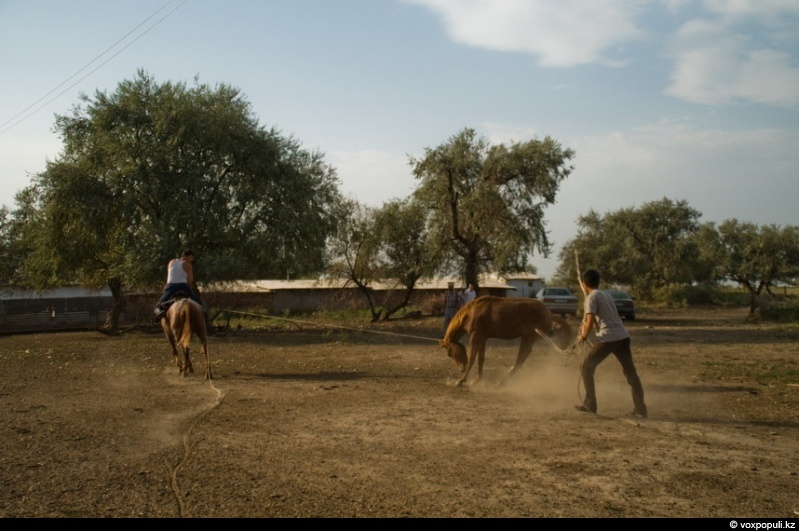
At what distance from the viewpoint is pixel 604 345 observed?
8266mm

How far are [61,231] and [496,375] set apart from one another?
18.3m

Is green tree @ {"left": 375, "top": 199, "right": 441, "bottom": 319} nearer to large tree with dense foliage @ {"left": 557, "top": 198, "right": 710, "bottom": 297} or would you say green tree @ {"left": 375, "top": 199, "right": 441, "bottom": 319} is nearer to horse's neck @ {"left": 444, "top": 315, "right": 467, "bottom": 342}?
horse's neck @ {"left": 444, "top": 315, "right": 467, "bottom": 342}

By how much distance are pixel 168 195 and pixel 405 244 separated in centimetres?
1429

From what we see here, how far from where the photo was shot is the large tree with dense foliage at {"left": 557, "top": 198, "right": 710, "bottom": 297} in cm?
5450

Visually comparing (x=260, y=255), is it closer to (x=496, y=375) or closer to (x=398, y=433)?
(x=496, y=375)

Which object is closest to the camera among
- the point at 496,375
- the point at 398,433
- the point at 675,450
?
the point at 675,450

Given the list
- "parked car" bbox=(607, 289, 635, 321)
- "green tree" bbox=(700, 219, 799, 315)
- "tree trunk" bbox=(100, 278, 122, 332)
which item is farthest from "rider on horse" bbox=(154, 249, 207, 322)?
"green tree" bbox=(700, 219, 799, 315)

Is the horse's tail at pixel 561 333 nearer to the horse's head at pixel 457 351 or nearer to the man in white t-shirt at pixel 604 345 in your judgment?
the horse's head at pixel 457 351

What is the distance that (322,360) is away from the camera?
1472 cm

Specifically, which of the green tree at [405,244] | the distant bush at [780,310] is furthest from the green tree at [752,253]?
the green tree at [405,244]

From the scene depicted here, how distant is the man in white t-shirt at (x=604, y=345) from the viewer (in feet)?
26.8

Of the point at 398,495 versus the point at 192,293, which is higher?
the point at 192,293

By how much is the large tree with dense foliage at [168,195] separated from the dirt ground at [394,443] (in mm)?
9225
